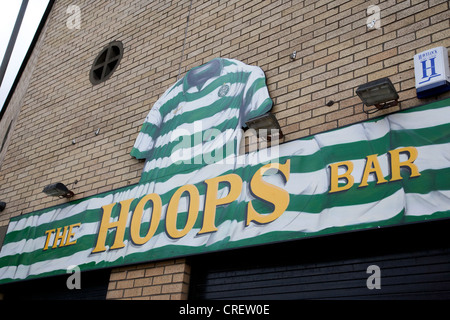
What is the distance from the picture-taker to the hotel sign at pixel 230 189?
3.48m

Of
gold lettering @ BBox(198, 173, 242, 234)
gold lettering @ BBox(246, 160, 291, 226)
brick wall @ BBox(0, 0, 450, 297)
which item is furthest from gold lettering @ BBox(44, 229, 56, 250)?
gold lettering @ BBox(246, 160, 291, 226)

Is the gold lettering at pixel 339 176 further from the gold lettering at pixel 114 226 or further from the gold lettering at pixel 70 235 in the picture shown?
the gold lettering at pixel 70 235

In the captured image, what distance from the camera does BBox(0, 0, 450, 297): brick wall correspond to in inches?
162

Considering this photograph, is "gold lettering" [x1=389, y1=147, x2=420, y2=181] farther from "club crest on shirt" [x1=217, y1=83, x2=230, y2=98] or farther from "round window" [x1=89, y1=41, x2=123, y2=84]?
"round window" [x1=89, y1=41, x2=123, y2=84]

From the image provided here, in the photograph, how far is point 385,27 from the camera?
4188 mm

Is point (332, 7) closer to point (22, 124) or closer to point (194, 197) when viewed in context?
point (194, 197)

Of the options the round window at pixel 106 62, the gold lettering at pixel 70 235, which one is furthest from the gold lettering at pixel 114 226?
the round window at pixel 106 62

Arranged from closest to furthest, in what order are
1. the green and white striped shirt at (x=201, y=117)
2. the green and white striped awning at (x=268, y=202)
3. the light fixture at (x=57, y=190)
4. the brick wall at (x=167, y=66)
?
the green and white striped awning at (x=268, y=202) < the brick wall at (x=167, y=66) < the green and white striped shirt at (x=201, y=117) < the light fixture at (x=57, y=190)

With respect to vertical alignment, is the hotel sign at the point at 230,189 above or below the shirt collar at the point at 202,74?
below

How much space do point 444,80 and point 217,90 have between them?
218cm

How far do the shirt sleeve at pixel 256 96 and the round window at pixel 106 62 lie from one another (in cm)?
231

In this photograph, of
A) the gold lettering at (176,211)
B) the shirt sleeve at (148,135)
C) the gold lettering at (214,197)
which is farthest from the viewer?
the shirt sleeve at (148,135)

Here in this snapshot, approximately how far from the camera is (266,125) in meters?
4.21

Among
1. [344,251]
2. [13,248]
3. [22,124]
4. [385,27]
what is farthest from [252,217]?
[22,124]
